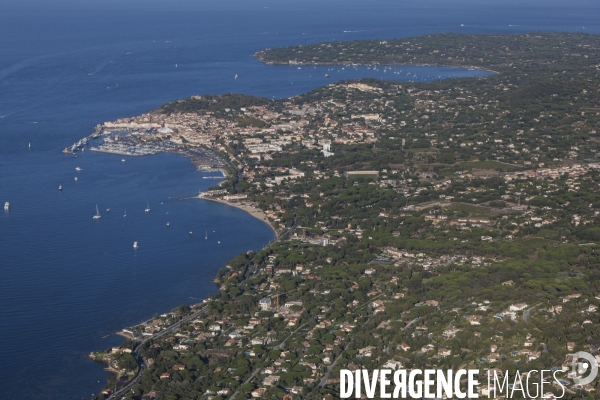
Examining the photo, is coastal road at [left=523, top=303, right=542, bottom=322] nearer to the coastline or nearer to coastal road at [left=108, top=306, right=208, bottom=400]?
coastal road at [left=108, top=306, right=208, bottom=400]

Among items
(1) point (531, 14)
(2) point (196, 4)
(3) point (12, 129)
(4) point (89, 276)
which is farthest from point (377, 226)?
(2) point (196, 4)

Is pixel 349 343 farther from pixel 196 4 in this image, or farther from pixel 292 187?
pixel 196 4

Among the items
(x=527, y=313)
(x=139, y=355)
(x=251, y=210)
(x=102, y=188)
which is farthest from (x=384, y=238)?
(x=102, y=188)

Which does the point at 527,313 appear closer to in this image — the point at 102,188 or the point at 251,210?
the point at 251,210

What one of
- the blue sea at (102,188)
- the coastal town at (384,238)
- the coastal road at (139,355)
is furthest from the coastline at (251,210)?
the coastal road at (139,355)

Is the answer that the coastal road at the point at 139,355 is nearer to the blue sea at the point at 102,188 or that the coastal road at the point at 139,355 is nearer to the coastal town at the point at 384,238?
the coastal town at the point at 384,238

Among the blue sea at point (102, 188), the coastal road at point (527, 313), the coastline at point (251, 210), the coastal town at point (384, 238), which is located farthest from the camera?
the coastline at point (251, 210)

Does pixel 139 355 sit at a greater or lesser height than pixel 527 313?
lesser
